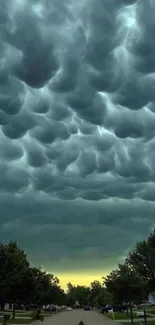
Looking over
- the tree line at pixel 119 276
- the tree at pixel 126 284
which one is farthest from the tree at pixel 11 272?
the tree at pixel 126 284

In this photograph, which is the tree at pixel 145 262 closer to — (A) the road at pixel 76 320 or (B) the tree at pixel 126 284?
(B) the tree at pixel 126 284

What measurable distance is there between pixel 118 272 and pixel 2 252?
21020 millimetres

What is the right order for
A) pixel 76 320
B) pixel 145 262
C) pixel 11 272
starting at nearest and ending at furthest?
pixel 145 262 → pixel 11 272 → pixel 76 320

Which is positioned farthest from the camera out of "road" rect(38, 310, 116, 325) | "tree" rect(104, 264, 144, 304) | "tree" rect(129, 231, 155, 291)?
"tree" rect(104, 264, 144, 304)

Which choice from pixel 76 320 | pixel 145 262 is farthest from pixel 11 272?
pixel 145 262

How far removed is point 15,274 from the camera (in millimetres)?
61062

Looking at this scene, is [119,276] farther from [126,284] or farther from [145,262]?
[145,262]

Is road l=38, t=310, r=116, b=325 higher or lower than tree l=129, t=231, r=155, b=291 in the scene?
lower

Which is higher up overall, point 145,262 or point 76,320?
point 145,262

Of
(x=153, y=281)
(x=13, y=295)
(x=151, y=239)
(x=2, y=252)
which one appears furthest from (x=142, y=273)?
(x=13, y=295)

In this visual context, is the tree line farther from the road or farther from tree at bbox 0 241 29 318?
the road

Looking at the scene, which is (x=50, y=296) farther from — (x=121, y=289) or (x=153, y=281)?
(x=153, y=281)

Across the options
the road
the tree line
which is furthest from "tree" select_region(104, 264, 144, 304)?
the road

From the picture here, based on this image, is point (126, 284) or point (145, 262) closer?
point (145, 262)
